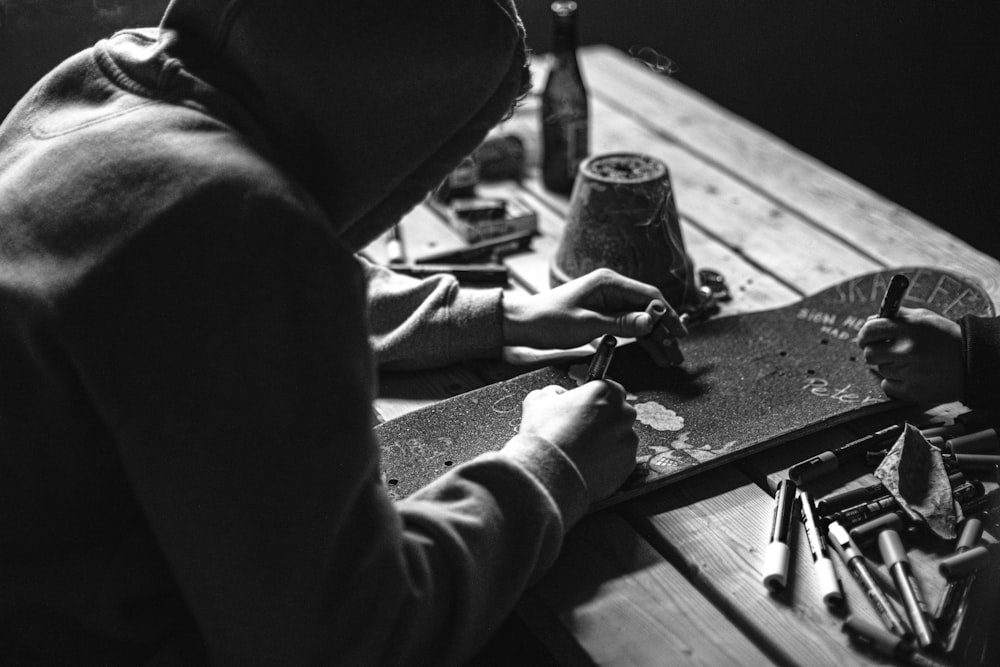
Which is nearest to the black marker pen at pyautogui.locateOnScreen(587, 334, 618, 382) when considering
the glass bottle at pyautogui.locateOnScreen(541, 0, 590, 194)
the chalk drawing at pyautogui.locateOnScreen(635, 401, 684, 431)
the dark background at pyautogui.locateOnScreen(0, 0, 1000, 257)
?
the chalk drawing at pyautogui.locateOnScreen(635, 401, 684, 431)

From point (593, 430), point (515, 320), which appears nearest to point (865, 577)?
point (593, 430)

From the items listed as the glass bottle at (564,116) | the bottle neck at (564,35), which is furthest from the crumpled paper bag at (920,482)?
the bottle neck at (564,35)

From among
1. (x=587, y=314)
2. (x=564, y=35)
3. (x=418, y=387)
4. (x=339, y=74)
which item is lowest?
(x=418, y=387)

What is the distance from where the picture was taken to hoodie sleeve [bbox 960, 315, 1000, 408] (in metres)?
1.19

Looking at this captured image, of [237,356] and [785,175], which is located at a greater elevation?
[237,356]

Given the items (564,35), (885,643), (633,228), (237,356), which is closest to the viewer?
(237,356)

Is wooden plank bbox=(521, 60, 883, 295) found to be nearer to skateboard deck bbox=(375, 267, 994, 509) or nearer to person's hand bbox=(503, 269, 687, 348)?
skateboard deck bbox=(375, 267, 994, 509)

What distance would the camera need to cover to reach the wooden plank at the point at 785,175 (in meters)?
1.65

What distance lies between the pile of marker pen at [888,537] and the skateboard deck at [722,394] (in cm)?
7

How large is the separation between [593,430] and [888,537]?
294 mm

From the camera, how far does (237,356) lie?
2.54 feet

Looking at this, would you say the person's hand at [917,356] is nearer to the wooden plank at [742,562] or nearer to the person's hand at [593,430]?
the wooden plank at [742,562]

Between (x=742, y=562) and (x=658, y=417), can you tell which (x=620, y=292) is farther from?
(x=742, y=562)

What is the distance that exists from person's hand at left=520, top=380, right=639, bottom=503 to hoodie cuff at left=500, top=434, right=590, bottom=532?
0.6 inches
